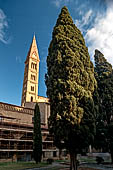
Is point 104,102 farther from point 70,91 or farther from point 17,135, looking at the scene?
point 17,135

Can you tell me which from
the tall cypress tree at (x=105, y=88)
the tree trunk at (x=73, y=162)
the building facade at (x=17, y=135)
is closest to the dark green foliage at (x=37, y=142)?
the building facade at (x=17, y=135)

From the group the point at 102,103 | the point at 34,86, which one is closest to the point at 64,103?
the point at 102,103

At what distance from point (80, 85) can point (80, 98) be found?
1189 millimetres

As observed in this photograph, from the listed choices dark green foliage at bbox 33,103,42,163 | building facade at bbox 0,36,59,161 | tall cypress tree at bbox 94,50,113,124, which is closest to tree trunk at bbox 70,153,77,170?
dark green foliage at bbox 33,103,42,163

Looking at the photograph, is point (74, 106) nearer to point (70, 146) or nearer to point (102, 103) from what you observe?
point (70, 146)

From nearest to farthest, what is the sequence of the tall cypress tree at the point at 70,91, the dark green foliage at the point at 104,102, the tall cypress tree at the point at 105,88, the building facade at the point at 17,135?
the tall cypress tree at the point at 70,91 → the dark green foliage at the point at 104,102 → the tall cypress tree at the point at 105,88 → the building facade at the point at 17,135

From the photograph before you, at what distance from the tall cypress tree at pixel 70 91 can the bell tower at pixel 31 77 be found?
4098 centimetres

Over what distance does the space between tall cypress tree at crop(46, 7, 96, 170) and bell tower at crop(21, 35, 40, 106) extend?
4098cm

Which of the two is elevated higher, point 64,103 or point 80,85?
point 80,85

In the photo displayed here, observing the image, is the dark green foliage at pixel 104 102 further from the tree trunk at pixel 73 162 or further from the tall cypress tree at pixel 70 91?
the tree trunk at pixel 73 162

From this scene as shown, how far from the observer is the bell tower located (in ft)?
180

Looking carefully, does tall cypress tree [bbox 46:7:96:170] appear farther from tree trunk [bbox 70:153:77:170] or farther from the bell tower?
the bell tower

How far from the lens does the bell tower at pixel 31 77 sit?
55.0 m

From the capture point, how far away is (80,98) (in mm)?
12211
